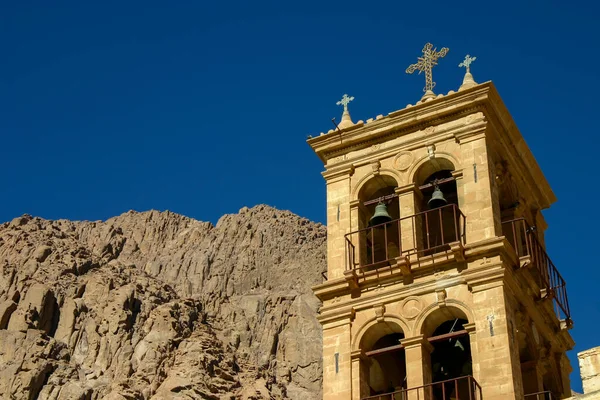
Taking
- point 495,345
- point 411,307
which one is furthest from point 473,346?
point 411,307

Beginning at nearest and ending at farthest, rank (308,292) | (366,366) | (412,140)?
(366,366)
(412,140)
(308,292)

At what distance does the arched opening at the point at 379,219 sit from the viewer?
31.6m

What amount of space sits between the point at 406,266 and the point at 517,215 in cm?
474

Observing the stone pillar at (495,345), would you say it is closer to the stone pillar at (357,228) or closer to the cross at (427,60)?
the stone pillar at (357,228)

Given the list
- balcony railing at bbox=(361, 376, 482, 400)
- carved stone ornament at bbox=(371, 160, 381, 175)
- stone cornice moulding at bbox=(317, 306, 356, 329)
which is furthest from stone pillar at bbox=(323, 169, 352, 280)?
balcony railing at bbox=(361, 376, 482, 400)

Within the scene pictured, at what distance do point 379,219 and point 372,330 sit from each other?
333cm

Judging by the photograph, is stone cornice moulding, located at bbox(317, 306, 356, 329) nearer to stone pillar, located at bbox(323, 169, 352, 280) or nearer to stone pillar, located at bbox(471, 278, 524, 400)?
stone pillar, located at bbox(323, 169, 352, 280)

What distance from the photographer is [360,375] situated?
28922 millimetres

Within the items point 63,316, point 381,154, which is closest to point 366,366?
point 381,154

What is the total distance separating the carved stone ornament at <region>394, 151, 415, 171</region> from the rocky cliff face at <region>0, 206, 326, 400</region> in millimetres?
96505

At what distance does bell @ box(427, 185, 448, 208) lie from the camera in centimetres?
3092

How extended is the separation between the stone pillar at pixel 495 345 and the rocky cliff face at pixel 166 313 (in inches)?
3938

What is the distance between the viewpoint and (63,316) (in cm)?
14062

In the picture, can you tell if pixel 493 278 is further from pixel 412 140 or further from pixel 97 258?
pixel 97 258
